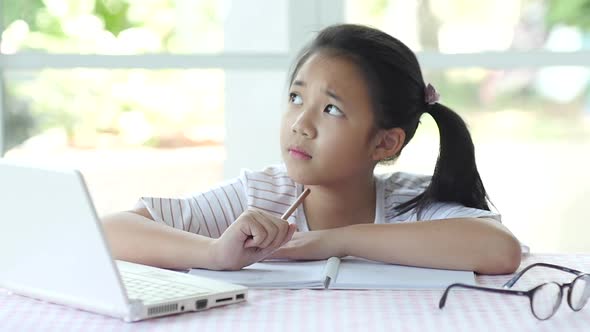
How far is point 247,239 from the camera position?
147cm

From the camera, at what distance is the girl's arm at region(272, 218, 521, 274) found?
1.54 m

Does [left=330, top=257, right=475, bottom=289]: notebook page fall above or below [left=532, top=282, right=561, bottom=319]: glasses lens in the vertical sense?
below

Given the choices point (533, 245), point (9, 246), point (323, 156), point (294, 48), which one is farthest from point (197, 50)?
point (9, 246)

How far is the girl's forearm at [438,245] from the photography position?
153 centimetres

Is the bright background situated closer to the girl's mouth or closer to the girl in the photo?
the girl

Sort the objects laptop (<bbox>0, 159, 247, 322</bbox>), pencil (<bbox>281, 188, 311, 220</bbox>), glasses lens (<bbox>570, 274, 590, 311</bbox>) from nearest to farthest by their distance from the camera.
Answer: laptop (<bbox>0, 159, 247, 322</bbox>) < glasses lens (<bbox>570, 274, 590, 311</bbox>) < pencil (<bbox>281, 188, 311, 220</bbox>)

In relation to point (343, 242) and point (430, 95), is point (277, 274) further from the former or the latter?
point (430, 95)

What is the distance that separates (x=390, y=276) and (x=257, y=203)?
17.4 inches

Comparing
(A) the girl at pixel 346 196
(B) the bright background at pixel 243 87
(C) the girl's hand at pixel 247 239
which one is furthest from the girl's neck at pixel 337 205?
(B) the bright background at pixel 243 87

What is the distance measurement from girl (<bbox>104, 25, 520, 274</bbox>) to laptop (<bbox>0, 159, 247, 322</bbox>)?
24 cm

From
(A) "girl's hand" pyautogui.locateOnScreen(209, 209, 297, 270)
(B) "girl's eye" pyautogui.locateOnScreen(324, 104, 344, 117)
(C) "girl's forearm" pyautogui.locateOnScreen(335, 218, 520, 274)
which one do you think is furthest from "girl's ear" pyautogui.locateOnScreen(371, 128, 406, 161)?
(A) "girl's hand" pyautogui.locateOnScreen(209, 209, 297, 270)

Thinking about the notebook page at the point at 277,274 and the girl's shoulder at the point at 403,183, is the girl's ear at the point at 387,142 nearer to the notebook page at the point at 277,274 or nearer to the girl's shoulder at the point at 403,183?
the girl's shoulder at the point at 403,183

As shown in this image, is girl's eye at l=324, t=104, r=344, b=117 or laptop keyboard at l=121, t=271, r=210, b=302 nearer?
laptop keyboard at l=121, t=271, r=210, b=302

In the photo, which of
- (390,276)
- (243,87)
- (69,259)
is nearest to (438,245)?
(390,276)
